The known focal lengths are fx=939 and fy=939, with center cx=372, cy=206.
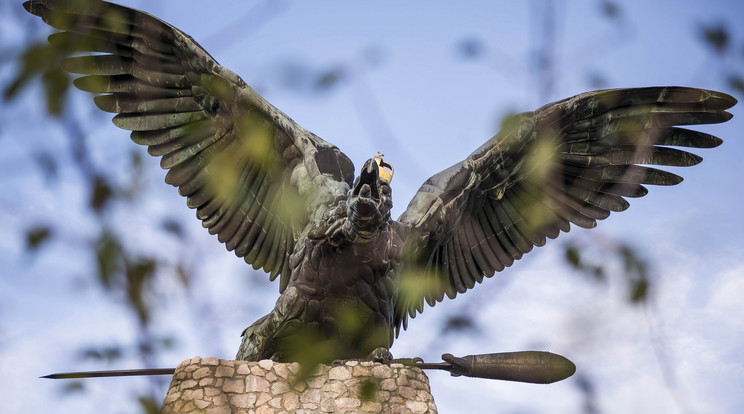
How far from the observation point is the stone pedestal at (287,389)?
691 centimetres

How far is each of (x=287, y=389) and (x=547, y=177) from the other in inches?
153

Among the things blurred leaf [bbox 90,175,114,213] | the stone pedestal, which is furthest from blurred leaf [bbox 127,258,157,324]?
the stone pedestal

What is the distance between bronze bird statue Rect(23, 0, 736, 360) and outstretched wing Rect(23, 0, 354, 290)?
0.01 m

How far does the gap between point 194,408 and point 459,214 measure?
2.96 metres

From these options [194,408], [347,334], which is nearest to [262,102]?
[347,334]

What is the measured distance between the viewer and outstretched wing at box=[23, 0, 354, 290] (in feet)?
26.8

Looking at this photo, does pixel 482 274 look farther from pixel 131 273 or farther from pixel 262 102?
pixel 131 273

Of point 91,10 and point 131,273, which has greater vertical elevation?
point 91,10

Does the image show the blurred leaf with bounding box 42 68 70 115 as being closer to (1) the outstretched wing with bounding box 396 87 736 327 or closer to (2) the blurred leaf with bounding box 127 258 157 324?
(2) the blurred leaf with bounding box 127 258 157 324

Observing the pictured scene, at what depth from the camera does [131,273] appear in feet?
9.35

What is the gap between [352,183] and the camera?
8477 mm

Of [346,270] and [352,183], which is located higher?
[352,183]

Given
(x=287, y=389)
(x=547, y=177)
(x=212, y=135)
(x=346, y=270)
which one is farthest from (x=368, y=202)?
(x=547, y=177)

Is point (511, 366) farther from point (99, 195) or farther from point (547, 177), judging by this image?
point (99, 195)
